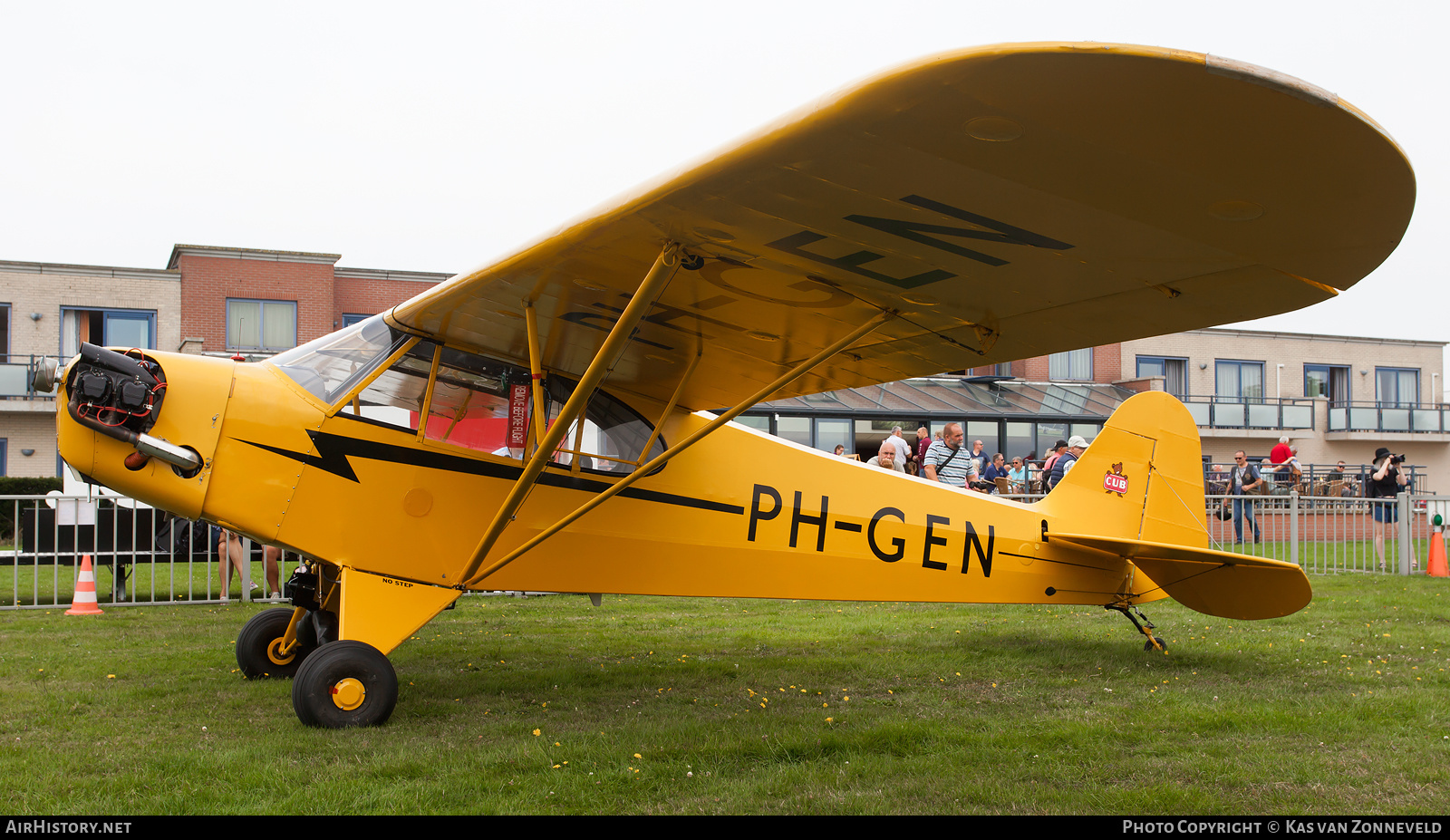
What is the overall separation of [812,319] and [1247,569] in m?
3.66

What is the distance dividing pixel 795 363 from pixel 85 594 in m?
7.94

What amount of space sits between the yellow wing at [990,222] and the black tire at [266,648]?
95.9 inches

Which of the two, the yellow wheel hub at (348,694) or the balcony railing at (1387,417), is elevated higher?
the balcony railing at (1387,417)

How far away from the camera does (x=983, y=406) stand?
2723 centimetres

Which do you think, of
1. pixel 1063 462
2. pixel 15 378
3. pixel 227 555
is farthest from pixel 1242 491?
pixel 15 378

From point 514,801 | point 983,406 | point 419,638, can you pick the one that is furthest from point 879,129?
point 983,406

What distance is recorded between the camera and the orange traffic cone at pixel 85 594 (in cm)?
905

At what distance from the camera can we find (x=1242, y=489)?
737 inches

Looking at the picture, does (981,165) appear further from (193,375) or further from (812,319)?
(193,375)

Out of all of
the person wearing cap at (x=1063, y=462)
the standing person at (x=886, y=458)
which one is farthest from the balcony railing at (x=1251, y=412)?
the standing person at (x=886, y=458)

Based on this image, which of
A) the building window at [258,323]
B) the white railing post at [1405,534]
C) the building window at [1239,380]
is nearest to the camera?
the white railing post at [1405,534]

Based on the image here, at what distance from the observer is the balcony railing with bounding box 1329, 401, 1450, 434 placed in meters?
36.3

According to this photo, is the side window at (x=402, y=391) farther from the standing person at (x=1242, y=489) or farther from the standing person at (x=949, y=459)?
the standing person at (x=1242, y=489)

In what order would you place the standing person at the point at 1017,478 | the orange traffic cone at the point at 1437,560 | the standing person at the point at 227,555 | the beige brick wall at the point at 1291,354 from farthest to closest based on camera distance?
the beige brick wall at the point at 1291,354 < the standing person at the point at 1017,478 < the orange traffic cone at the point at 1437,560 < the standing person at the point at 227,555
